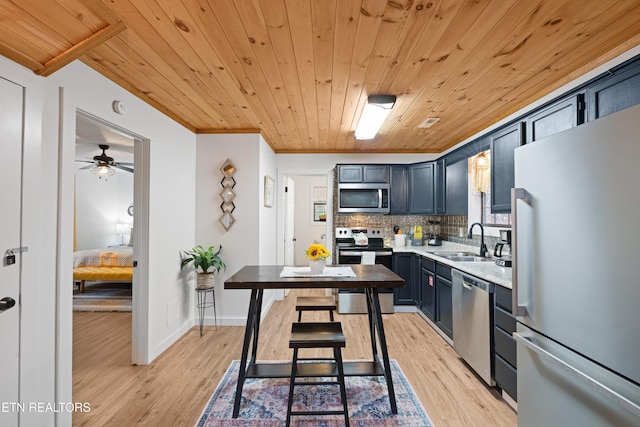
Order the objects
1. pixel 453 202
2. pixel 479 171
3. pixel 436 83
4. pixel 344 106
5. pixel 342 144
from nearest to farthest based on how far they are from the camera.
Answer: pixel 436 83, pixel 344 106, pixel 479 171, pixel 453 202, pixel 342 144

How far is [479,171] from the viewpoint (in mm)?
3412

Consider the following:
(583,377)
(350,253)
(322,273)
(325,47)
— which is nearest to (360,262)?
(350,253)

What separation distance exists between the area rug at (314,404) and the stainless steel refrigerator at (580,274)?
0.76 meters

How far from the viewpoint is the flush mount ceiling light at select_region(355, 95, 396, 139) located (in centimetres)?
258

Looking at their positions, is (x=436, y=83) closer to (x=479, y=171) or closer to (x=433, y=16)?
(x=433, y=16)

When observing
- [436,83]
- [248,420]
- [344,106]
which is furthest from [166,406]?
[436,83]

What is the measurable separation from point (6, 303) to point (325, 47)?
213 centimetres

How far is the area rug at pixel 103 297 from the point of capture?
4195 mm

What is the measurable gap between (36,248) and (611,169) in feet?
8.73

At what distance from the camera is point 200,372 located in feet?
8.38

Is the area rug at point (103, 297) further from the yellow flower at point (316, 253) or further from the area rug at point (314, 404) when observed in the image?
the yellow flower at point (316, 253)

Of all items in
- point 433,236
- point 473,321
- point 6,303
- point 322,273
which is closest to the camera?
point 6,303

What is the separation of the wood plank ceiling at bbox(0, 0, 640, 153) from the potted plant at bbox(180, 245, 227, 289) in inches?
60.8

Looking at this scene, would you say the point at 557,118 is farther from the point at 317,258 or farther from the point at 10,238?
the point at 10,238
